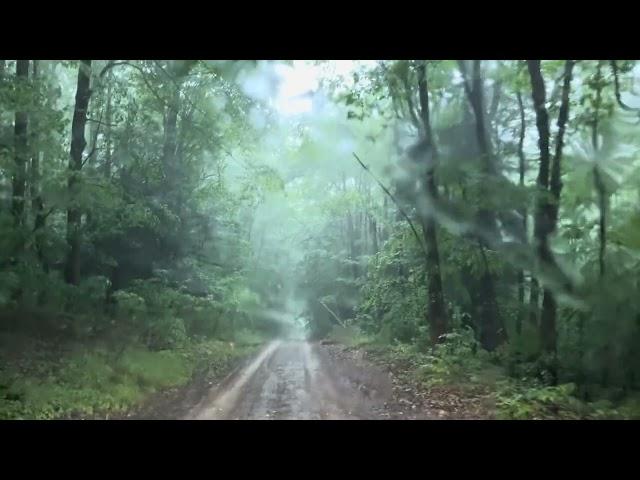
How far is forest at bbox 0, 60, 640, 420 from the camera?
18.6 feet

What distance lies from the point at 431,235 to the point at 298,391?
2.84 meters

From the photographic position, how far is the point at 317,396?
5.62 m

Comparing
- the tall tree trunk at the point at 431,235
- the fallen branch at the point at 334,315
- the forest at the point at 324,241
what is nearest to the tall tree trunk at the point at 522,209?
the forest at the point at 324,241

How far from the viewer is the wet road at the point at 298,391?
5.02m

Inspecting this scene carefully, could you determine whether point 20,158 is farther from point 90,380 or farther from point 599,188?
point 599,188

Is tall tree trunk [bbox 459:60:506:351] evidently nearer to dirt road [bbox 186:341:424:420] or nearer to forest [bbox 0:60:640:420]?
forest [bbox 0:60:640:420]

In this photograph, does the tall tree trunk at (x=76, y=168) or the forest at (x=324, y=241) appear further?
the tall tree trunk at (x=76, y=168)

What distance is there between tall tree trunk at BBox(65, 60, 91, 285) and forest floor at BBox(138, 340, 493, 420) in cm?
234

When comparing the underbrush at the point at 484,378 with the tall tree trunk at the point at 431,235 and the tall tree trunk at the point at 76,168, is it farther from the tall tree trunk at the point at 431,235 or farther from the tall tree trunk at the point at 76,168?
the tall tree trunk at the point at 76,168

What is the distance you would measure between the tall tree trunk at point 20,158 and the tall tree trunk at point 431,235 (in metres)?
4.88

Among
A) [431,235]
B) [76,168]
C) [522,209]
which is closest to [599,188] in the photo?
[522,209]

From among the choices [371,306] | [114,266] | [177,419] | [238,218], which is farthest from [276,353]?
[177,419]

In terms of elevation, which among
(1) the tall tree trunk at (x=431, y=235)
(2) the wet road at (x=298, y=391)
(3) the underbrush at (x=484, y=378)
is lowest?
(2) the wet road at (x=298, y=391)

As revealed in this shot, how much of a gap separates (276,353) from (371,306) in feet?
5.15
